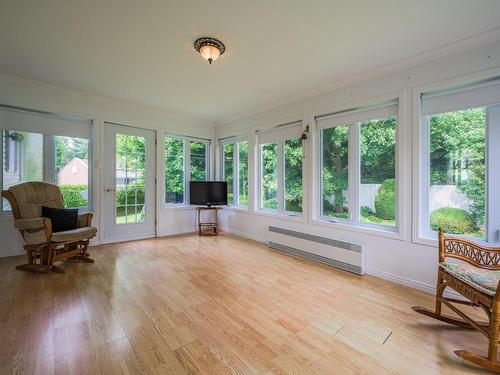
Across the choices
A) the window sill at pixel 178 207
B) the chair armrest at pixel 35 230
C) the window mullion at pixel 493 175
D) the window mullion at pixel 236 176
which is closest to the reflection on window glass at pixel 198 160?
the window sill at pixel 178 207

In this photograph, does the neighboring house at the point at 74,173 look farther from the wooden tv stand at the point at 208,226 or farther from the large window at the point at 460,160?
the large window at the point at 460,160

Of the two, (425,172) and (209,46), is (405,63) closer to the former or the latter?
(425,172)

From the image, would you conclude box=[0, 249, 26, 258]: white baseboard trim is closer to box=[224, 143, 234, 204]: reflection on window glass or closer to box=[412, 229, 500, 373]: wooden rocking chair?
box=[224, 143, 234, 204]: reflection on window glass

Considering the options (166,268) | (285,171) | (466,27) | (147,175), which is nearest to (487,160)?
(466,27)

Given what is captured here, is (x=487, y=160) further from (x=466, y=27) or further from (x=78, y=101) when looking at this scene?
(x=78, y=101)

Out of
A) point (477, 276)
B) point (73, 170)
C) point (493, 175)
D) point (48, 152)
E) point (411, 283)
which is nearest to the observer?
point (477, 276)

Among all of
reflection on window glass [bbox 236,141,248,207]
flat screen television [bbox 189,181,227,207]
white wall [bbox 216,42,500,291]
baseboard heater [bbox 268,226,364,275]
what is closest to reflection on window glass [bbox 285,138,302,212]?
white wall [bbox 216,42,500,291]

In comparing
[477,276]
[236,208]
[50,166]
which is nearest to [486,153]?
[477,276]

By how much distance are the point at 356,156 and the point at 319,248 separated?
1.37m

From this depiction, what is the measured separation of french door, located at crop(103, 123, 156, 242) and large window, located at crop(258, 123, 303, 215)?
87.3 inches

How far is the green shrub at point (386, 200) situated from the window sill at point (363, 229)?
0.18m

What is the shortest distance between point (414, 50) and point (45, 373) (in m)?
3.94

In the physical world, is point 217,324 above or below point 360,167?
below

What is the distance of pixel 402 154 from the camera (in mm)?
2586
